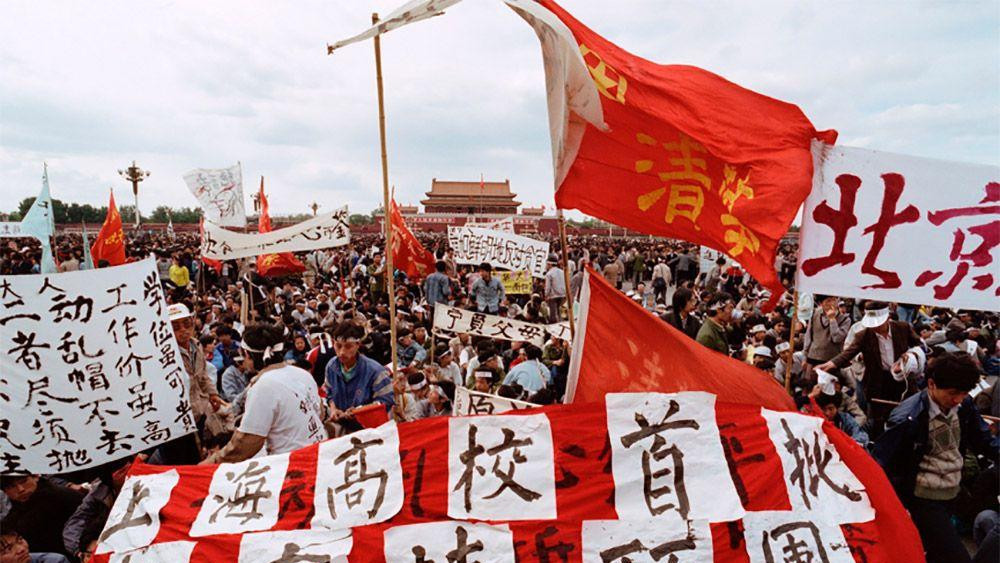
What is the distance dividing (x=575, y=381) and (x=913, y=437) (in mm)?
2131

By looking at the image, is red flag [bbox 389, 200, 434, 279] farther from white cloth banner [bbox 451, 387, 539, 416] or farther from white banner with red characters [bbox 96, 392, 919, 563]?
white banner with red characters [bbox 96, 392, 919, 563]

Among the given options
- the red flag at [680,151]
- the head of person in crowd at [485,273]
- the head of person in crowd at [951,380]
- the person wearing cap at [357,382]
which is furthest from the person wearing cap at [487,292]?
the head of person in crowd at [951,380]

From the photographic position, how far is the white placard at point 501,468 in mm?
2646

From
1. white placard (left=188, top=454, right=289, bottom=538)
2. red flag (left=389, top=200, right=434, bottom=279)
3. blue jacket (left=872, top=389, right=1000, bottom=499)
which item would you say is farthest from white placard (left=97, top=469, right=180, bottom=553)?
red flag (left=389, top=200, right=434, bottom=279)

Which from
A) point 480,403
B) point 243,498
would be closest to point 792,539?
point 243,498

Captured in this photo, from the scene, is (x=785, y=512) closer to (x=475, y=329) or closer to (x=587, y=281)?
(x=587, y=281)

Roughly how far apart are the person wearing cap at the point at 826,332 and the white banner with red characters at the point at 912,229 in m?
4.61

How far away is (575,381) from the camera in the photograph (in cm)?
331

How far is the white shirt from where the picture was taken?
11.6 feet

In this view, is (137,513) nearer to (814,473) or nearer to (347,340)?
(347,340)

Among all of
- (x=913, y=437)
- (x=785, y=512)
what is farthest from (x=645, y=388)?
(x=913, y=437)

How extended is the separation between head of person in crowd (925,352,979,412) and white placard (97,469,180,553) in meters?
4.19

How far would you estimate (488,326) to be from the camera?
7598mm

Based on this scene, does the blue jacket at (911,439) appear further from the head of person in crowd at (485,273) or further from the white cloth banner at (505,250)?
the white cloth banner at (505,250)
